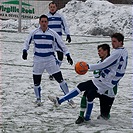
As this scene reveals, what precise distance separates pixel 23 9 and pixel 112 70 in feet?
62.2

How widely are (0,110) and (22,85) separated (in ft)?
7.09

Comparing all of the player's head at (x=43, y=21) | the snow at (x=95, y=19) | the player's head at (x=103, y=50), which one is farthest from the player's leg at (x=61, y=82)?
the snow at (x=95, y=19)

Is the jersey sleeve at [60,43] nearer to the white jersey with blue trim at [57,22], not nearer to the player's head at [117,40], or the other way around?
the player's head at [117,40]

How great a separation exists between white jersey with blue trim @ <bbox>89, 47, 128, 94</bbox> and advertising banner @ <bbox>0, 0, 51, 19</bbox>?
61.7 ft

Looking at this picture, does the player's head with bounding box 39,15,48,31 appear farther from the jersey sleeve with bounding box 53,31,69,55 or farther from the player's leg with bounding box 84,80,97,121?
the player's leg with bounding box 84,80,97,121

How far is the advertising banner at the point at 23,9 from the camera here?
2484 cm

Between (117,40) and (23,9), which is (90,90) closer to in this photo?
(117,40)

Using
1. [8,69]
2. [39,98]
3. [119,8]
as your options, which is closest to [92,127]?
[39,98]

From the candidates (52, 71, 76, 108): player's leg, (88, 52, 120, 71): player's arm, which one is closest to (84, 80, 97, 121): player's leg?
(88, 52, 120, 71): player's arm

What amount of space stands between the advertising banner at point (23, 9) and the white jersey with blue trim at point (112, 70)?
61.7 feet

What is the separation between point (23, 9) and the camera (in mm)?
24672

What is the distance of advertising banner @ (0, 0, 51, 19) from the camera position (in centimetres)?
2484

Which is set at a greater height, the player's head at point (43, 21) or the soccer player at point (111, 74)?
the player's head at point (43, 21)

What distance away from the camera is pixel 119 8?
2575 cm
